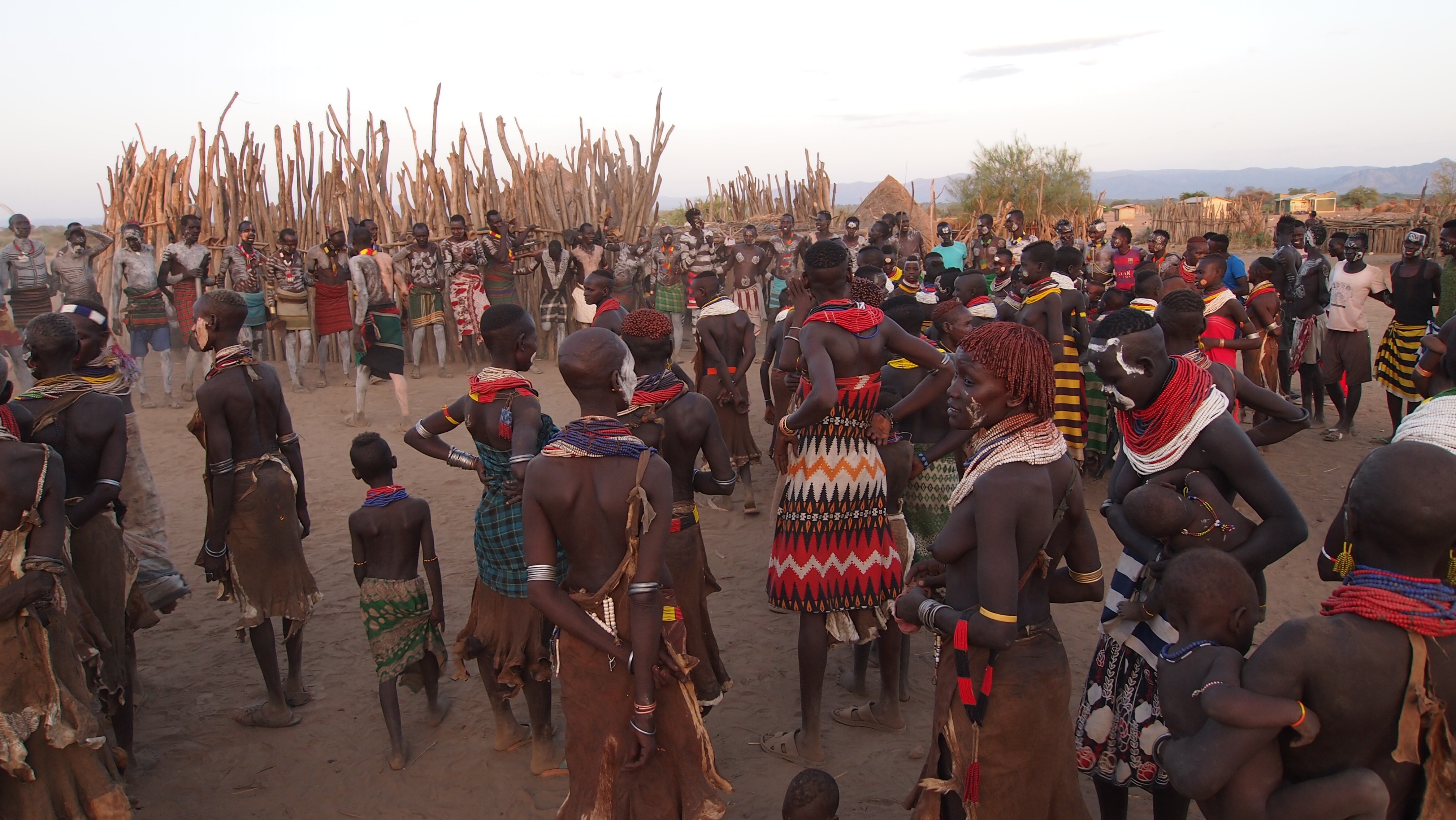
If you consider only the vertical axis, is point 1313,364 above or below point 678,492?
below

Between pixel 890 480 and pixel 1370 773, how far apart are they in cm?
237

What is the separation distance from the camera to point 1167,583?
2.06 meters

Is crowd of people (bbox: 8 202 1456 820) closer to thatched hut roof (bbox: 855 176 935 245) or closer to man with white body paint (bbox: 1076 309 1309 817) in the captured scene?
man with white body paint (bbox: 1076 309 1309 817)

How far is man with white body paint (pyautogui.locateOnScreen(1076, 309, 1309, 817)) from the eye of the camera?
259cm

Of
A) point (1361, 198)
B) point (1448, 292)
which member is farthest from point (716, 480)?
point (1361, 198)

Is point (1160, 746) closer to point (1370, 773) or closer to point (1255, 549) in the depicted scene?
point (1370, 773)

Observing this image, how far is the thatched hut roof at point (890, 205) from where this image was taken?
21766mm

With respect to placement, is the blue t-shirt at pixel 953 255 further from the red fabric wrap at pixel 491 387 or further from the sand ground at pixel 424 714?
the red fabric wrap at pixel 491 387

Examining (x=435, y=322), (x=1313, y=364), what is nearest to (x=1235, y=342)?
(x=1313, y=364)

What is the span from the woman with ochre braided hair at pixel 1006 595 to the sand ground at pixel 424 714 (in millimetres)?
1165

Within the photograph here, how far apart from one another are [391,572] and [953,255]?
31.4 ft

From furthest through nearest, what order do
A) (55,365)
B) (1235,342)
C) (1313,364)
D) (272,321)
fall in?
(272,321)
(1313,364)
(1235,342)
(55,365)

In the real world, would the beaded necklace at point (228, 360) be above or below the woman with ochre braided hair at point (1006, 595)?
above

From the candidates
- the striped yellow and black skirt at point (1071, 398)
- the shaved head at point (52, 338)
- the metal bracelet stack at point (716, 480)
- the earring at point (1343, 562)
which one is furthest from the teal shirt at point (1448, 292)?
the shaved head at point (52, 338)
